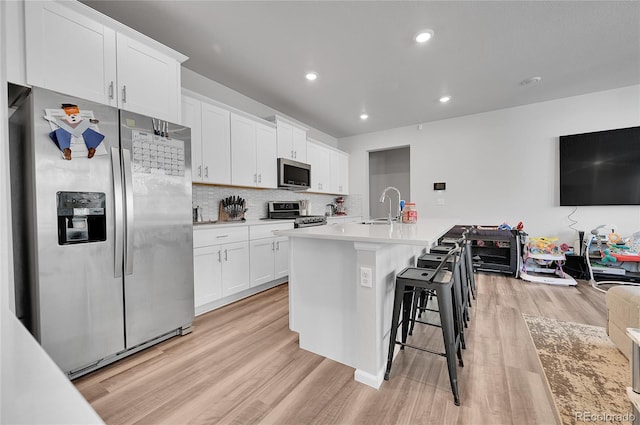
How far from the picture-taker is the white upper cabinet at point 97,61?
5.49 feet

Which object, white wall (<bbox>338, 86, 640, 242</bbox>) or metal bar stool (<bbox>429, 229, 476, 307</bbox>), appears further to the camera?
white wall (<bbox>338, 86, 640, 242</bbox>)

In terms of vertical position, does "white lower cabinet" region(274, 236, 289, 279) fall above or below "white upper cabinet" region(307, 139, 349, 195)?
below

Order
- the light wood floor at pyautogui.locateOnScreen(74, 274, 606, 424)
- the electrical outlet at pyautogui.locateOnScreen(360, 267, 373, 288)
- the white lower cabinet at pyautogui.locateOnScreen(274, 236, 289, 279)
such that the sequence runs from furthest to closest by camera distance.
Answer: the white lower cabinet at pyautogui.locateOnScreen(274, 236, 289, 279) < the electrical outlet at pyautogui.locateOnScreen(360, 267, 373, 288) < the light wood floor at pyautogui.locateOnScreen(74, 274, 606, 424)

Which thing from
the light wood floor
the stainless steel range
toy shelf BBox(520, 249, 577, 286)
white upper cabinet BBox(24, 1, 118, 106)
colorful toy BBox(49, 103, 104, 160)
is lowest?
the light wood floor

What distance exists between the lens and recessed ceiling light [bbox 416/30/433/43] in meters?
2.44

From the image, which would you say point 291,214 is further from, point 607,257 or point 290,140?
point 607,257

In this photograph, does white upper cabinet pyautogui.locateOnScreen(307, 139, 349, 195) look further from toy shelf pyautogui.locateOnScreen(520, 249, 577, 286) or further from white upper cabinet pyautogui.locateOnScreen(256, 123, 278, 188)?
toy shelf pyautogui.locateOnScreen(520, 249, 577, 286)

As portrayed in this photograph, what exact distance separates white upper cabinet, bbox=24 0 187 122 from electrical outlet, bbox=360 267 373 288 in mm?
2061

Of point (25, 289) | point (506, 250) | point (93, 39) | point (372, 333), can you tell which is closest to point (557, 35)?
point (506, 250)

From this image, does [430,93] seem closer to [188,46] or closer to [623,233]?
[188,46]

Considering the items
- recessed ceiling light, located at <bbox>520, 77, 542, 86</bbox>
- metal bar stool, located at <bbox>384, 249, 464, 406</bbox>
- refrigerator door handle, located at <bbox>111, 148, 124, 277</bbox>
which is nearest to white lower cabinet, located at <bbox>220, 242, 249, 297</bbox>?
refrigerator door handle, located at <bbox>111, 148, 124, 277</bbox>

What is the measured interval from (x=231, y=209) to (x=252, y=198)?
0.50 metres

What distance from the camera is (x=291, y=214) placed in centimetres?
452

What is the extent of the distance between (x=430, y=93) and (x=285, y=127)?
7.03ft
